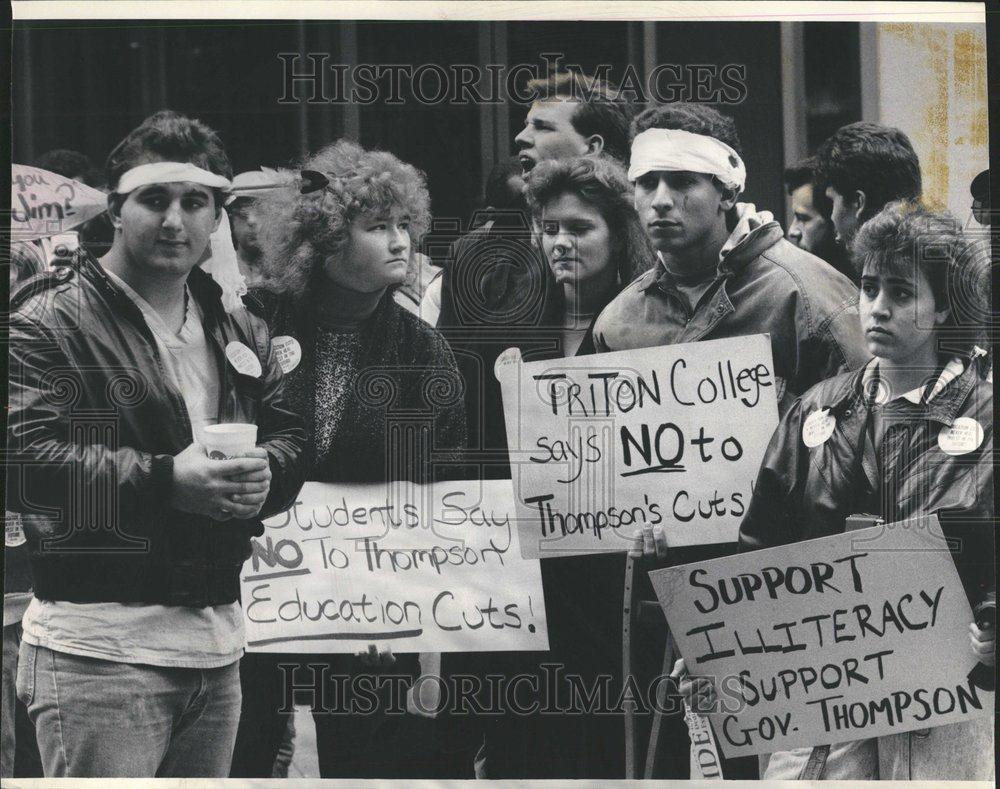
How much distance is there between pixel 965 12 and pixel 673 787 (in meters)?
2.94

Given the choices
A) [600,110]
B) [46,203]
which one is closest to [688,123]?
[600,110]

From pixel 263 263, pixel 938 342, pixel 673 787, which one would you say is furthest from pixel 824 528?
pixel 263 263

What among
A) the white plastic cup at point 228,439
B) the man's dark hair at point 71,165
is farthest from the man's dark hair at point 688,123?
the man's dark hair at point 71,165

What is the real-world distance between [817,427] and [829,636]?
29.0 inches

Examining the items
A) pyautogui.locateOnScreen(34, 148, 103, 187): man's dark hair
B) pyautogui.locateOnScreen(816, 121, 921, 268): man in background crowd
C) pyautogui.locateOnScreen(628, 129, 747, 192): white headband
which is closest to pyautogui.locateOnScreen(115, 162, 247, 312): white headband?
pyautogui.locateOnScreen(34, 148, 103, 187): man's dark hair

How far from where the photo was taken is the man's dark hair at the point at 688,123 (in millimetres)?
3830

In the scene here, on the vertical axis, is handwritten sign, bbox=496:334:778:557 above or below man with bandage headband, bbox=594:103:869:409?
below

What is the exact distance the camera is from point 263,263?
12.7 feet

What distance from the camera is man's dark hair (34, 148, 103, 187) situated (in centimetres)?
386

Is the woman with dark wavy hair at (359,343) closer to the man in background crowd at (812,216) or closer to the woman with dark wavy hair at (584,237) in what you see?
the woman with dark wavy hair at (584,237)

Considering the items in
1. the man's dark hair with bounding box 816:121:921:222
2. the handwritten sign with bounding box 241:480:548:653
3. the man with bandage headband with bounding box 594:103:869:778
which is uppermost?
the man's dark hair with bounding box 816:121:921:222

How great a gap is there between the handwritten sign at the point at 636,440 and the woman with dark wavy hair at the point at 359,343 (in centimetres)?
30

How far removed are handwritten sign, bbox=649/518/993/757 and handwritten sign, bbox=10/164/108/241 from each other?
7.85ft

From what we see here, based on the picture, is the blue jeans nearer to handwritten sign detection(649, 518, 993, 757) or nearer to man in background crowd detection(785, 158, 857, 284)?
handwritten sign detection(649, 518, 993, 757)
